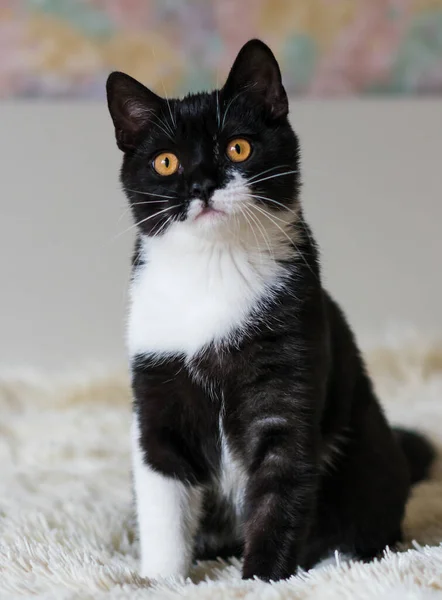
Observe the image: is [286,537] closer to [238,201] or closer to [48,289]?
[238,201]

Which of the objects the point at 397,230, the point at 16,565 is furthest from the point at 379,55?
the point at 16,565

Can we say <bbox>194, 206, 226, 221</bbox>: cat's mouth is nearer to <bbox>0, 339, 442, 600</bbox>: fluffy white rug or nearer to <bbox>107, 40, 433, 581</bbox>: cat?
<bbox>107, 40, 433, 581</bbox>: cat

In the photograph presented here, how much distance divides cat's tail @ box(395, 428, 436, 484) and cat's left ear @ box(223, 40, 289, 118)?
62 cm

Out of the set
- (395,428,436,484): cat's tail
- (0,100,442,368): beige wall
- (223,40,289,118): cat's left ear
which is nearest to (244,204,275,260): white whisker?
(223,40,289,118): cat's left ear

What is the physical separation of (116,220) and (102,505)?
3.30ft

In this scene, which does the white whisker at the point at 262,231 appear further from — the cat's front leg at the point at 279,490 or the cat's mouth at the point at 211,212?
the cat's front leg at the point at 279,490

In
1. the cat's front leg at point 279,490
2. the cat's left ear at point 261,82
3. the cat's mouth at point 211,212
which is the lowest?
the cat's front leg at point 279,490

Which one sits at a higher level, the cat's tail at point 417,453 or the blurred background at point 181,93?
the blurred background at point 181,93

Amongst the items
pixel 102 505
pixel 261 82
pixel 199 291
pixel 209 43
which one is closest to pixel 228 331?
pixel 199 291

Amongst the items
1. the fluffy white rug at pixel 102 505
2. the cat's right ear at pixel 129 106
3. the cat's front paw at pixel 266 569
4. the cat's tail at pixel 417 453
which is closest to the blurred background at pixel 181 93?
the fluffy white rug at pixel 102 505

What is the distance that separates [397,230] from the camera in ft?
6.77

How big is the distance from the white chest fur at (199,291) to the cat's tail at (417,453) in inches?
19.6

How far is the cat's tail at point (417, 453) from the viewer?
4.06 ft

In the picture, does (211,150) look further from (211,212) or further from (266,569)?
(266,569)
